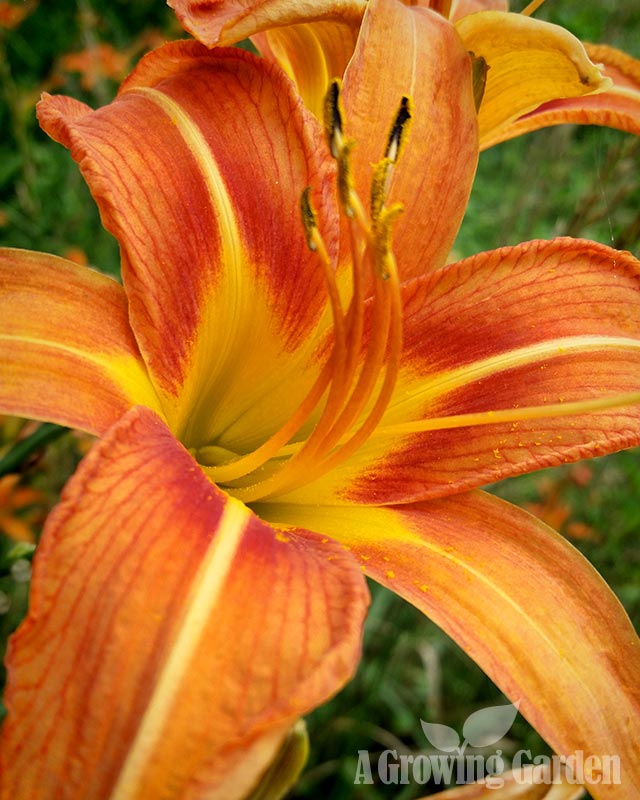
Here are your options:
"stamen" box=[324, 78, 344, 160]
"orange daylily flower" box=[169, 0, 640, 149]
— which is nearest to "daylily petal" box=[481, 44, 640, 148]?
"orange daylily flower" box=[169, 0, 640, 149]

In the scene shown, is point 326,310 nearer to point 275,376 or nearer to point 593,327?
point 275,376

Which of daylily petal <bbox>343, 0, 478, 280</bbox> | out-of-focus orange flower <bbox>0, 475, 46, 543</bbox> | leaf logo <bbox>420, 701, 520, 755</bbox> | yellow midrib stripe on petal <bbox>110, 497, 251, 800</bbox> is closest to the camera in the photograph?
yellow midrib stripe on petal <bbox>110, 497, 251, 800</bbox>

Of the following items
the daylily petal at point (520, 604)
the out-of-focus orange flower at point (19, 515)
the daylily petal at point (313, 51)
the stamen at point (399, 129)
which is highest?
the daylily petal at point (313, 51)

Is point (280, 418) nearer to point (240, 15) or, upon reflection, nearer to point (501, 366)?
point (501, 366)

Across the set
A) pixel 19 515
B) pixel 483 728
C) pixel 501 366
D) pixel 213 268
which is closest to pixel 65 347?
pixel 213 268

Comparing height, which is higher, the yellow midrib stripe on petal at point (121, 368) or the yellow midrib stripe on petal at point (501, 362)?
the yellow midrib stripe on petal at point (121, 368)

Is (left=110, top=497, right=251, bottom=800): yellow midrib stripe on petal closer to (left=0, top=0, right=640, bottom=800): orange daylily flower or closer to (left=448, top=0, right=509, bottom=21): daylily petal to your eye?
(left=0, top=0, right=640, bottom=800): orange daylily flower

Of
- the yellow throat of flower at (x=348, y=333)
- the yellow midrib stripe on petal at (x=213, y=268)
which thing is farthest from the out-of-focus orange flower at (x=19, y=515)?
the yellow throat of flower at (x=348, y=333)

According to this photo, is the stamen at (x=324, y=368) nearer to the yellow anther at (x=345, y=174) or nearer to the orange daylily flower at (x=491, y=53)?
the yellow anther at (x=345, y=174)
